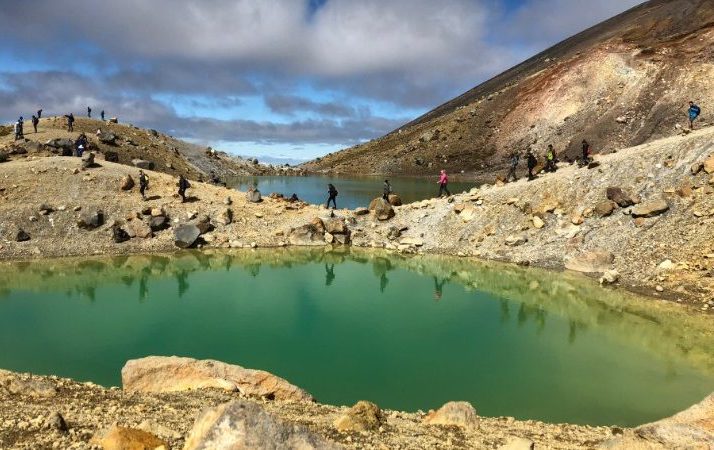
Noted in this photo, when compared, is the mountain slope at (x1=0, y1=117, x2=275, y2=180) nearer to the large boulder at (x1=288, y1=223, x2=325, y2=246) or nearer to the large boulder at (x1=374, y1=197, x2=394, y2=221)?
the large boulder at (x1=288, y1=223, x2=325, y2=246)

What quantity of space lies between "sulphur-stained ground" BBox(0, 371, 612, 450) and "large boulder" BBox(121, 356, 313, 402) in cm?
63

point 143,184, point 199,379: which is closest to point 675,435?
point 199,379

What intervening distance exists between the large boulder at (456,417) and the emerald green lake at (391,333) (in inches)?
116

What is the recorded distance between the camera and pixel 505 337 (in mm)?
24609

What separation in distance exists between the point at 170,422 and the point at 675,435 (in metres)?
11.4

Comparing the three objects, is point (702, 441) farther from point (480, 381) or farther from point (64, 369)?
point (64, 369)

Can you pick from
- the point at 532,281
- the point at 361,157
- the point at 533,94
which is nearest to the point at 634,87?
the point at 533,94

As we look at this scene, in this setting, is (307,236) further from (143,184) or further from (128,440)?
(128,440)

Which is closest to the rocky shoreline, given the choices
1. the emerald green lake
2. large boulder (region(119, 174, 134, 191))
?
the emerald green lake

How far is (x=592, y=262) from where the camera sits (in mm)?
34438

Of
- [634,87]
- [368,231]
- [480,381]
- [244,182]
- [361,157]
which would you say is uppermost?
[634,87]

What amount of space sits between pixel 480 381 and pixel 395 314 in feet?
28.3

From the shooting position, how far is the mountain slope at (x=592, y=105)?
8425 cm

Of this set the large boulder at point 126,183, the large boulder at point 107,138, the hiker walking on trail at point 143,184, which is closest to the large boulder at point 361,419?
the hiker walking on trail at point 143,184
